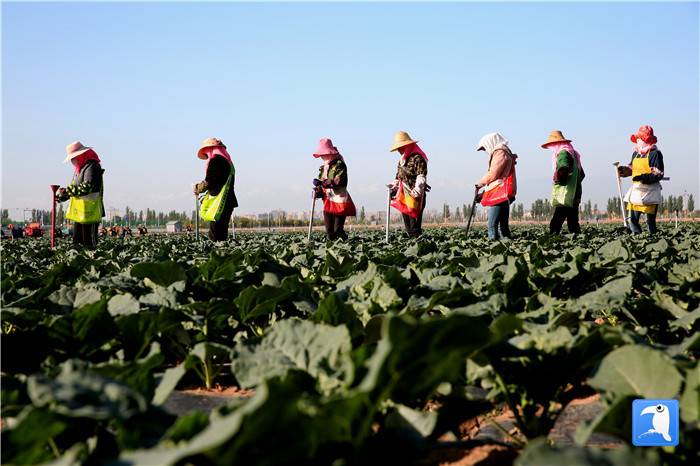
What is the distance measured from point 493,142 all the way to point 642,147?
2.68 metres

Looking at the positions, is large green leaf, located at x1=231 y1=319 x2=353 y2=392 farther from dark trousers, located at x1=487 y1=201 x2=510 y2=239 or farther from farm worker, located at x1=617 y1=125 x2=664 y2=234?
farm worker, located at x1=617 y1=125 x2=664 y2=234

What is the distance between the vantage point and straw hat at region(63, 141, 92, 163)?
9.38 m

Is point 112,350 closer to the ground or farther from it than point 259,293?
closer to the ground

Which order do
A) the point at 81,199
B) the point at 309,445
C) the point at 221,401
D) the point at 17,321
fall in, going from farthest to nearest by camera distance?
1. the point at 81,199
2. the point at 17,321
3. the point at 221,401
4. the point at 309,445

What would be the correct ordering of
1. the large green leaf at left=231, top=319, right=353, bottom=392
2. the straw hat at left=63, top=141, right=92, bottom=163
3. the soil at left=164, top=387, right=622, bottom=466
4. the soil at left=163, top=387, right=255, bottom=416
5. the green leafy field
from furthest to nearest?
the straw hat at left=63, top=141, right=92, bottom=163
the soil at left=163, top=387, right=255, bottom=416
the soil at left=164, top=387, right=622, bottom=466
the large green leaf at left=231, top=319, right=353, bottom=392
the green leafy field

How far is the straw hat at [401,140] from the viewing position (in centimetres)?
1031

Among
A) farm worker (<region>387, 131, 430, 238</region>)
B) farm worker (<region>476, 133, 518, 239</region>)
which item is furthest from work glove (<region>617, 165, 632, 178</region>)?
farm worker (<region>387, 131, 430, 238</region>)

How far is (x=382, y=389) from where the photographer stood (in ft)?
4.17

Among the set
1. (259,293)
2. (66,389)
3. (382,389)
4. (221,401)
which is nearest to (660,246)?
(259,293)

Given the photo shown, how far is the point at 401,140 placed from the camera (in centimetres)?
1042

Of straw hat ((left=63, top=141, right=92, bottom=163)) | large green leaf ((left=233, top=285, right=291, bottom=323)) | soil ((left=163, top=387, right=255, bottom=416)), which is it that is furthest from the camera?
straw hat ((left=63, top=141, right=92, bottom=163))

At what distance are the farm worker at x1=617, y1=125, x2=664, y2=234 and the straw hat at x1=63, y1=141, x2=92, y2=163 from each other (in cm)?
868

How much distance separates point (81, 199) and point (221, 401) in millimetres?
8154

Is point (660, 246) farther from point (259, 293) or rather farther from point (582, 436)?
point (582, 436)
